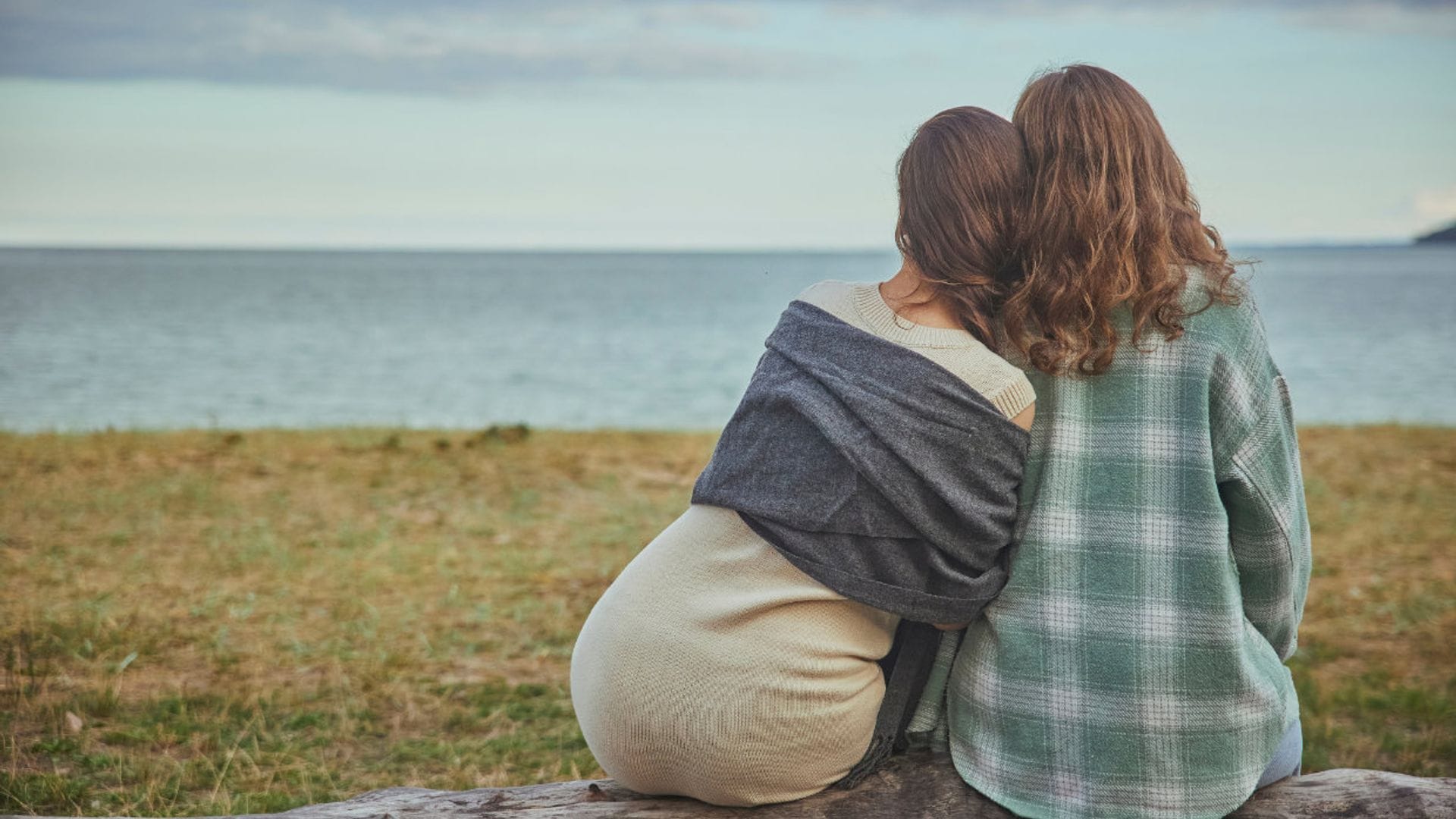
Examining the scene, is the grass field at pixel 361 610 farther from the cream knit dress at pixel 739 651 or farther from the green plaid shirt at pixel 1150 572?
the green plaid shirt at pixel 1150 572

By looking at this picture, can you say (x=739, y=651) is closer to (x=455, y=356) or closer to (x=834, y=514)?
(x=834, y=514)

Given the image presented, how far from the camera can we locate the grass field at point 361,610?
3502 millimetres

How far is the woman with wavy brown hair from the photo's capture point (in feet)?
6.75

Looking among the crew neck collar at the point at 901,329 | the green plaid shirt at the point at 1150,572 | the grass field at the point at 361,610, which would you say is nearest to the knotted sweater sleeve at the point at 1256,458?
the green plaid shirt at the point at 1150,572

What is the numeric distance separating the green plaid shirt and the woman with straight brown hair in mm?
122

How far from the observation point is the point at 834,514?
1951 mm

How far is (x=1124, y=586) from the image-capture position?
210 cm

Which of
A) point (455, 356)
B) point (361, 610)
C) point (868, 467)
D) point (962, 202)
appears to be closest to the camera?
→ point (868, 467)

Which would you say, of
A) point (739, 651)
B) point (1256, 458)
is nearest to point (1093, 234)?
point (1256, 458)

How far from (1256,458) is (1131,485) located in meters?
0.22

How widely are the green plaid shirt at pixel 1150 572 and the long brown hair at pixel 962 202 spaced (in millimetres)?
197

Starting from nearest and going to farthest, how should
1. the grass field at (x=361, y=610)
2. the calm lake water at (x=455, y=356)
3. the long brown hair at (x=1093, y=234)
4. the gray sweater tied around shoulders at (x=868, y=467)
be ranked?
the gray sweater tied around shoulders at (x=868, y=467) → the long brown hair at (x=1093, y=234) → the grass field at (x=361, y=610) → the calm lake water at (x=455, y=356)

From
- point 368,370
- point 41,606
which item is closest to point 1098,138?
point 41,606

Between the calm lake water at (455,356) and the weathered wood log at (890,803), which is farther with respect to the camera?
the calm lake water at (455,356)
